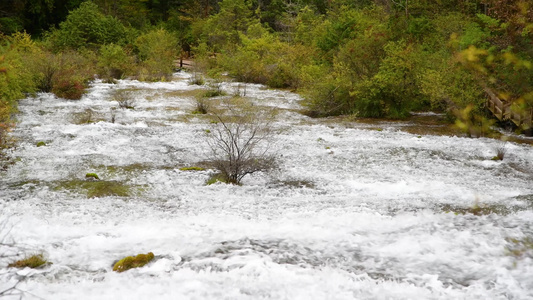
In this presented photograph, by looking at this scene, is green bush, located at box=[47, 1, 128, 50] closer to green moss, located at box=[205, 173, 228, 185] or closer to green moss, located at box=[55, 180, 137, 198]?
green moss, located at box=[55, 180, 137, 198]

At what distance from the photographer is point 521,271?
4875 mm

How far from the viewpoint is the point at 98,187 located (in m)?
7.77

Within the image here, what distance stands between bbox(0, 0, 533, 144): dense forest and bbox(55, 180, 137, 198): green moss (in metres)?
1.47

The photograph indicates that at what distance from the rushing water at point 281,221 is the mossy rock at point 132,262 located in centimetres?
11

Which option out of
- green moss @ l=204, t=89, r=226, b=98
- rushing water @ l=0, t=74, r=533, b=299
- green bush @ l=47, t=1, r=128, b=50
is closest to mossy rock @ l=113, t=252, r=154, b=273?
rushing water @ l=0, t=74, r=533, b=299

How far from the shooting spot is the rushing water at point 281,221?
4617mm

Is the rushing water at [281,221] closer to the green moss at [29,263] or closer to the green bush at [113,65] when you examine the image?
the green moss at [29,263]

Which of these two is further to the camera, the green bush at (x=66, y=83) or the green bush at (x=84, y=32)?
the green bush at (x=84, y=32)

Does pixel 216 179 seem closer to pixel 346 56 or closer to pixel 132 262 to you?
pixel 132 262

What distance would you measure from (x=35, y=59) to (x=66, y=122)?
7477 millimetres

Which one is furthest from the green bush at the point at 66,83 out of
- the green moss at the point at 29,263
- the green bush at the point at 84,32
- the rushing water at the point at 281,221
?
the green moss at the point at 29,263

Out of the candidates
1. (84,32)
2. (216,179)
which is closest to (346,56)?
(216,179)

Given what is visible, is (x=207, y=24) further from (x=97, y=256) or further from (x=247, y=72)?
(x=97, y=256)

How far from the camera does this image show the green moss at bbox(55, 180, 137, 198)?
24.5 ft
